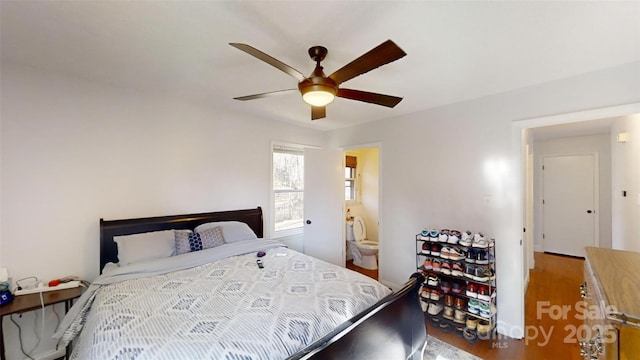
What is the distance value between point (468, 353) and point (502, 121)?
2.23 meters

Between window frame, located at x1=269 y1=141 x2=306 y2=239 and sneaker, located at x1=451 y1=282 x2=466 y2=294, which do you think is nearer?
sneaker, located at x1=451 y1=282 x2=466 y2=294

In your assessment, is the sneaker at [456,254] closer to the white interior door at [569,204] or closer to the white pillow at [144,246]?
the white pillow at [144,246]

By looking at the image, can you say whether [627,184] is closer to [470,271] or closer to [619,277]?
[470,271]

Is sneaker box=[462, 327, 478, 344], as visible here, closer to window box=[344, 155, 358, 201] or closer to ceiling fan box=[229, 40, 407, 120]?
ceiling fan box=[229, 40, 407, 120]

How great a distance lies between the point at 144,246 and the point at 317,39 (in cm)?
224

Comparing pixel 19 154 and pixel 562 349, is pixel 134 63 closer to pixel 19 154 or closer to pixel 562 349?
pixel 19 154

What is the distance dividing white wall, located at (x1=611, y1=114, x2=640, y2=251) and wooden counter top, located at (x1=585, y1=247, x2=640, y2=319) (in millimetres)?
1780

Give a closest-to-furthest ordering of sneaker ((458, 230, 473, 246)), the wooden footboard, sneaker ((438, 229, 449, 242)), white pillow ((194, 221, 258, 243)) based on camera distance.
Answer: the wooden footboard < sneaker ((458, 230, 473, 246)) < sneaker ((438, 229, 449, 242)) < white pillow ((194, 221, 258, 243))

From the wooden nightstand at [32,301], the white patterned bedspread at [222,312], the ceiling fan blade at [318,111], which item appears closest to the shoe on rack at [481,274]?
the white patterned bedspread at [222,312]

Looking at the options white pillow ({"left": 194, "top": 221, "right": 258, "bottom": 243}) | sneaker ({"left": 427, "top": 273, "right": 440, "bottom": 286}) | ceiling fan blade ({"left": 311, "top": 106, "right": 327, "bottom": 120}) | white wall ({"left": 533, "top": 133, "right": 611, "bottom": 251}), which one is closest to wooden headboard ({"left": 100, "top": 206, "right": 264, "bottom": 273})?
white pillow ({"left": 194, "top": 221, "right": 258, "bottom": 243})

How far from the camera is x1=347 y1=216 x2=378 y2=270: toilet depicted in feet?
13.8

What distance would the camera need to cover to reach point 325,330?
132cm

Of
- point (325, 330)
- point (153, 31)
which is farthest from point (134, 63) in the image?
point (325, 330)

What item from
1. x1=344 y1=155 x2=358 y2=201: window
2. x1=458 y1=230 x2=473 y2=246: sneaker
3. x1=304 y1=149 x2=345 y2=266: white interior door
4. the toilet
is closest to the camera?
x1=458 y1=230 x2=473 y2=246: sneaker
